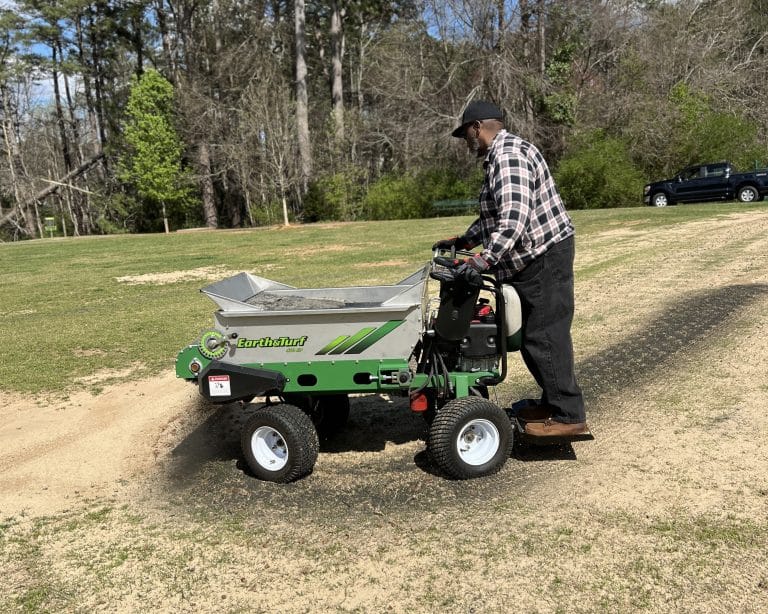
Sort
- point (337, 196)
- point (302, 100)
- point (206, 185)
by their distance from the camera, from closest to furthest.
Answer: point (337, 196) < point (302, 100) < point (206, 185)

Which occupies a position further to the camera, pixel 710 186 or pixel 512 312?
pixel 710 186

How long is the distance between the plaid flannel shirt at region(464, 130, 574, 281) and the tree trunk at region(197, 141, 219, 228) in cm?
3504

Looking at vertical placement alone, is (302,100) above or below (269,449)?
above

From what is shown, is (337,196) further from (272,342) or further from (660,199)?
(272,342)

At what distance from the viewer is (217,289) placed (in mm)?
4355

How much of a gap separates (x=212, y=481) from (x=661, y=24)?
3570 centimetres

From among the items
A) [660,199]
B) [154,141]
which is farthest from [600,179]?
[154,141]

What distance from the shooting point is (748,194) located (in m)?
24.0

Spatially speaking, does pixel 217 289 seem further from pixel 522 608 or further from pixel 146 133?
pixel 146 133

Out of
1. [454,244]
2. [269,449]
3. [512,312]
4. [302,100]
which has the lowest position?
[269,449]

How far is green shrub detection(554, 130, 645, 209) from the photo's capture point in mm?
28875

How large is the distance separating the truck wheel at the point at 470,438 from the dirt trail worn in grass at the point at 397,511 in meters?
0.11

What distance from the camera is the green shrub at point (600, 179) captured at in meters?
28.9

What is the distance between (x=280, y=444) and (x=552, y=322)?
1.83m
